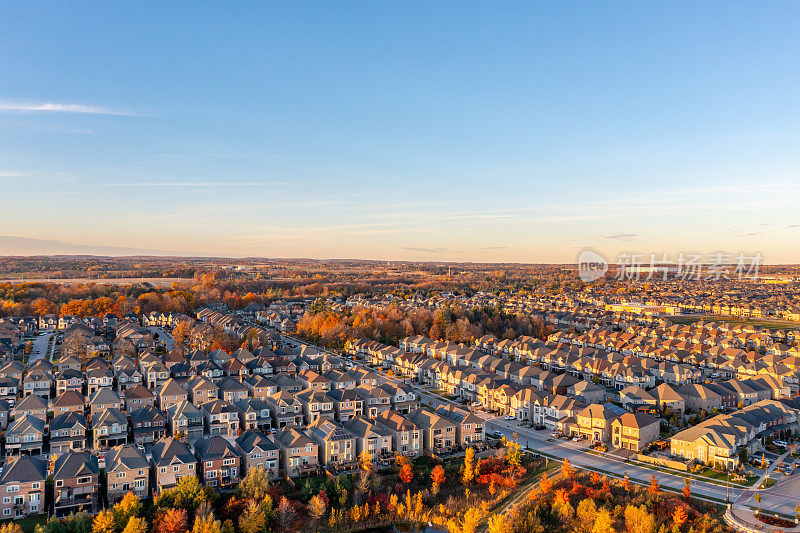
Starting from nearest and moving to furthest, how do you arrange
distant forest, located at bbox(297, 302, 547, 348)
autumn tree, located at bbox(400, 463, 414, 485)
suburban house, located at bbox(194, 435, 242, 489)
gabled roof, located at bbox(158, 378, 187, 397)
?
suburban house, located at bbox(194, 435, 242, 489) < autumn tree, located at bbox(400, 463, 414, 485) < gabled roof, located at bbox(158, 378, 187, 397) < distant forest, located at bbox(297, 302, 547, 348)

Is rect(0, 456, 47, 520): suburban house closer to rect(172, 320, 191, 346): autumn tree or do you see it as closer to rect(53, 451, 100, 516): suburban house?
rect(53, 451, 100, 516): suburban house

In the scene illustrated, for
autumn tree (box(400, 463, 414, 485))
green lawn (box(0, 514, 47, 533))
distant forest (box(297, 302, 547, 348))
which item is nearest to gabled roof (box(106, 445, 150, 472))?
green lawn (box(0, 514, 47, 533))

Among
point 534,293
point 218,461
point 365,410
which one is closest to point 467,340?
point 365,410

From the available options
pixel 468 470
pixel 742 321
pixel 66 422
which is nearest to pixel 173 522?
pixel 468 470

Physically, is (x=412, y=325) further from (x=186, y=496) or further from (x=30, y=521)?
(x=30, y=521)

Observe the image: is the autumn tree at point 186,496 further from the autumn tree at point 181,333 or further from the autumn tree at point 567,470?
the autumn tree at point 181,333

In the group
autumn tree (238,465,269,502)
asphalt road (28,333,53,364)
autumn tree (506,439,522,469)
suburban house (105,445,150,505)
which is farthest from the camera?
asphalt road (28,333,53,364)

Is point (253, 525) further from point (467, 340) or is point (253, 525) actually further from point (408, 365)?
point (467, 340)

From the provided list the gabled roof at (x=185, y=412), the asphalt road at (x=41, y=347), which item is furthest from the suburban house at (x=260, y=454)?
the asphalt road at (x=41, y=347)
